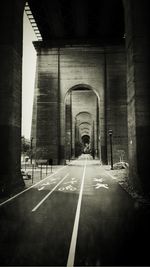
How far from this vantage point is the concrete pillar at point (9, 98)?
1250 cm

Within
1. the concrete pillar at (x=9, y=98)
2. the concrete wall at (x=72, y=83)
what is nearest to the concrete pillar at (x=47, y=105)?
the concrete wall at (x=72, y=83)

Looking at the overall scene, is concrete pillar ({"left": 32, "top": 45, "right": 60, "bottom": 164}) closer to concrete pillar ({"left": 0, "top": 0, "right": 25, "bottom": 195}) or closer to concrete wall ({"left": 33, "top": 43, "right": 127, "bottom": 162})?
concrete wall ({"left": 33, "top": 43, "right": 127, "bottom": 162})

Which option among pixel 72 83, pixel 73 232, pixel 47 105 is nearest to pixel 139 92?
pixel 73 232

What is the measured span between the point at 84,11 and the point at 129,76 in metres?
17.1

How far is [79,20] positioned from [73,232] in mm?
28167

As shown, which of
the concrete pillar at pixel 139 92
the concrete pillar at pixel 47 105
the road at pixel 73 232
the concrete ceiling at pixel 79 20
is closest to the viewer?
the road at pixel 73 232

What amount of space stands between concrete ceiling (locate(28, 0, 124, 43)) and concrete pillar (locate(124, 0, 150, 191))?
1398cm

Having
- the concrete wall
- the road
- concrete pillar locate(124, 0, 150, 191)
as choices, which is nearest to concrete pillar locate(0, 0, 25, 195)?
the road

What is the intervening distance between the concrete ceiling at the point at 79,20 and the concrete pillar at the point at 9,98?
13.5m

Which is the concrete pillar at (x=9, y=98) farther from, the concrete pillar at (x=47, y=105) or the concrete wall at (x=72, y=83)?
the concrete wall at (x=72, y=83)

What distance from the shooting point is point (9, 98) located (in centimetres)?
1292

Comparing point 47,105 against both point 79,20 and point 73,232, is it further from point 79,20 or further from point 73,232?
point 73,232

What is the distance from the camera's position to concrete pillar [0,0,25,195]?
12.5 m

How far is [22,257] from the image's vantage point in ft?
15.4
